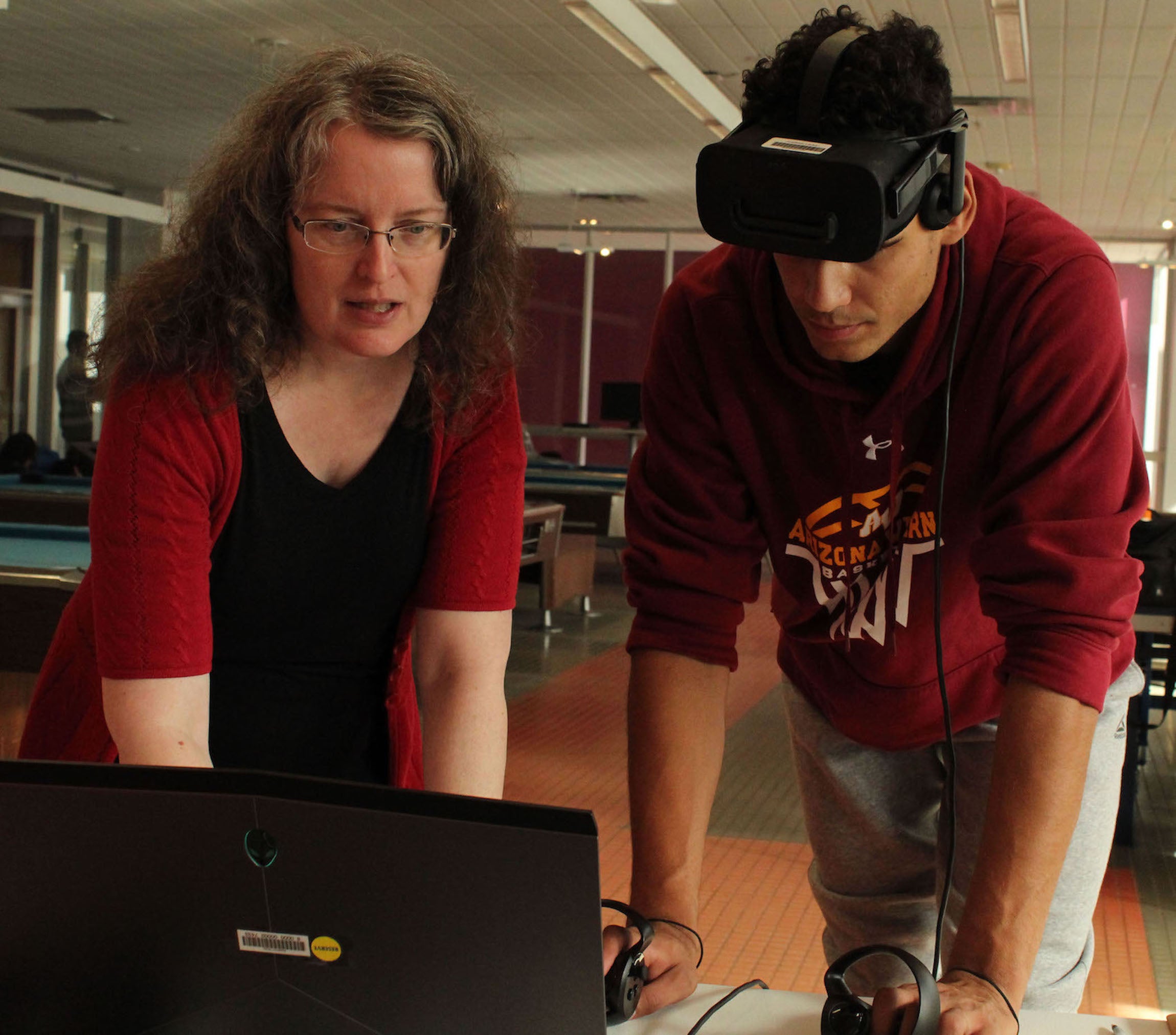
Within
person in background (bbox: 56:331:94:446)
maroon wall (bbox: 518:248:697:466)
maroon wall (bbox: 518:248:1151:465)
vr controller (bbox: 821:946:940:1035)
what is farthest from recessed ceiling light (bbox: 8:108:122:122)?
vr controller (bbox: 821:946:940:1035)

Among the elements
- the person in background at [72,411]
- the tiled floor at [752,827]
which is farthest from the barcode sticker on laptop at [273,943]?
the person in background at [72,411]

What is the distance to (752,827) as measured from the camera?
3.92 m

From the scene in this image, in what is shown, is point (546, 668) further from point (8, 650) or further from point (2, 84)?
point (2, 84)

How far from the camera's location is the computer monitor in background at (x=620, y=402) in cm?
1056

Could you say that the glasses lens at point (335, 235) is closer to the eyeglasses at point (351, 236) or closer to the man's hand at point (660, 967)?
the eyeglasses at point (351, 236)

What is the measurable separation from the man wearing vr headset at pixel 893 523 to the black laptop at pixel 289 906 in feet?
1.03

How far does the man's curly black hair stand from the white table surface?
2.29 ft

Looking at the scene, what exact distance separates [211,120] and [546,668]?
6.08m

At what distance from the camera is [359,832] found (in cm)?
75


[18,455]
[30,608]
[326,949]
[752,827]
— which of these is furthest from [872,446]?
[18,455]

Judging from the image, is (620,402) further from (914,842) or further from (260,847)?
(260,847)

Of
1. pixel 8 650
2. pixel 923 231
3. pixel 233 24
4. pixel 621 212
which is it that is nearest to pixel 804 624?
pixel 923 231

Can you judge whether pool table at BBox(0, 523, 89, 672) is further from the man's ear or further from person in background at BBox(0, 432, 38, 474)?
person in background at BBox(0, 432, 38, 474)

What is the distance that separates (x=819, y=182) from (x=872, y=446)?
36 centimetres
